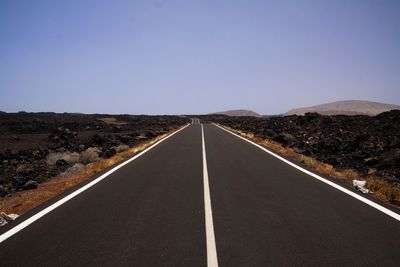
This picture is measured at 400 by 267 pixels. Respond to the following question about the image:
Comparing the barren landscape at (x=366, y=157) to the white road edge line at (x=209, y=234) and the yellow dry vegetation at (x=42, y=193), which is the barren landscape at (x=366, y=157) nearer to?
the white road edge line at (x=209, y=234)

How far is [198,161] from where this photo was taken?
1609cm

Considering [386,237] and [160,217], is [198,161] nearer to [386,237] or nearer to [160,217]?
[160,217]

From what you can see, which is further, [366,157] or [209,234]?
[366,157]

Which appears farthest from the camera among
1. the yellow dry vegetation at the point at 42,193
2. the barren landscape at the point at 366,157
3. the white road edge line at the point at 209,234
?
the barren landscape at the point at 366,157

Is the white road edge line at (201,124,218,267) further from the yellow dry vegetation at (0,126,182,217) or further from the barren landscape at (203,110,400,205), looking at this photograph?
the barren landscape at (203,110,400,205)

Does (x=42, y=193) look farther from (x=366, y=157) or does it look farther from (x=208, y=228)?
(x=366, y=157)

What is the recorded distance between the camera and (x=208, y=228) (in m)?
6.64

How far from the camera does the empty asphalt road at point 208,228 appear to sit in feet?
17.5

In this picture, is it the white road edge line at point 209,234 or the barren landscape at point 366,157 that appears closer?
the white road edge line at point 209,234

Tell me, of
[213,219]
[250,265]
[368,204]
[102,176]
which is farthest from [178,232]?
[102,176]


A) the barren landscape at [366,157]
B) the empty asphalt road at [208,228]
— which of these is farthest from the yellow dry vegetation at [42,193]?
the barren landscape at [366,157]

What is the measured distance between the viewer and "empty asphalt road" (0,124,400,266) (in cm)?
533

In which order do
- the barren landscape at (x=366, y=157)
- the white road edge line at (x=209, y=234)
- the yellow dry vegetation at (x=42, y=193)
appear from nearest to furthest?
1. the white road edge line at (x=209, y=234)
2. the yellow dry vegetation at (x=42, y=193)
3. the barren landscape at (x=366, y=157)

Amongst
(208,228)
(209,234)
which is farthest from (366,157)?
(209,234)
